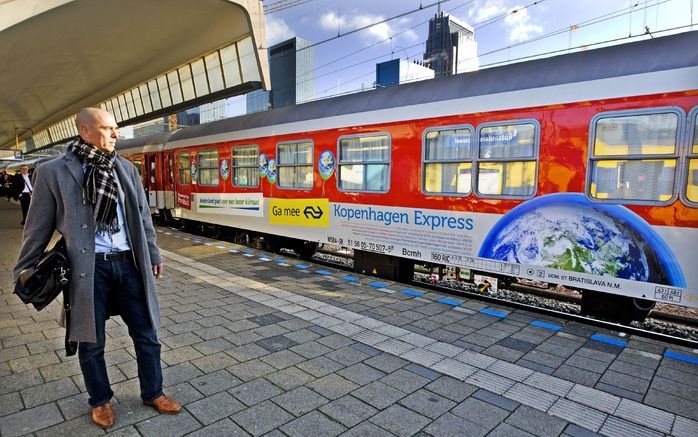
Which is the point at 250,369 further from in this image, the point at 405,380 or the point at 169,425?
the point at 405,380

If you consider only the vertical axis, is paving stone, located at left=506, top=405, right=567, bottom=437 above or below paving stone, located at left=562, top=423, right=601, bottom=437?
above

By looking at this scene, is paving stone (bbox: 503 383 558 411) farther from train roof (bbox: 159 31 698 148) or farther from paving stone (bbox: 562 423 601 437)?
train roof (bbox: 159 31 698 148)

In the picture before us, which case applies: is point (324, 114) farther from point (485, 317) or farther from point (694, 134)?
point (694, 134)

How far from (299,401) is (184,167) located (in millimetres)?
10541

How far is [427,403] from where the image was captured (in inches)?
125

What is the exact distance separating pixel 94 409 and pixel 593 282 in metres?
4.97

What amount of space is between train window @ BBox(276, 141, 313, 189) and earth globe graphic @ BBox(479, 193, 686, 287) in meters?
3.80

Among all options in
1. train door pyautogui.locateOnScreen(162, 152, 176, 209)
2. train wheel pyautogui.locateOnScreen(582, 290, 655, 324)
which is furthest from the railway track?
train door pyautogui.locateOnScreen(162, 152, 176, 209)

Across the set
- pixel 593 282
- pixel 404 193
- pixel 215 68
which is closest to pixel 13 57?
pixel 215 68

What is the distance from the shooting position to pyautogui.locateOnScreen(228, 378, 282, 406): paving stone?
124 inches

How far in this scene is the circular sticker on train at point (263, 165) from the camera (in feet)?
29.7

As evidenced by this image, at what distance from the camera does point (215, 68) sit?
66.6ft

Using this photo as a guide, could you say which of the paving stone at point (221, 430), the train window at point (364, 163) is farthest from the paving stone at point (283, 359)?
the train window at point (364, 163)

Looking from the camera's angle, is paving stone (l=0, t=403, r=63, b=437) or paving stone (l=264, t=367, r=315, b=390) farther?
paving stone (l=264, t=367, r=315, b=390)
